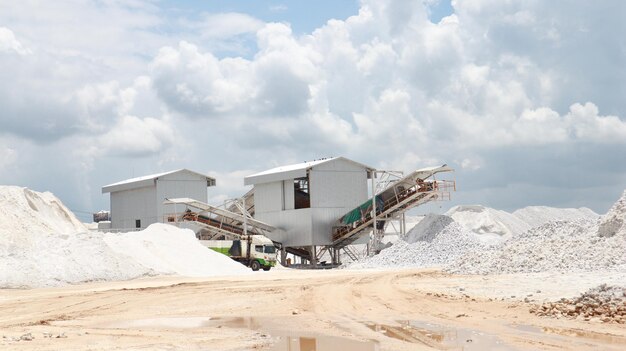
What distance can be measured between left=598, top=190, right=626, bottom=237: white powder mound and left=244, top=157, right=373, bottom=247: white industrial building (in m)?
26.8

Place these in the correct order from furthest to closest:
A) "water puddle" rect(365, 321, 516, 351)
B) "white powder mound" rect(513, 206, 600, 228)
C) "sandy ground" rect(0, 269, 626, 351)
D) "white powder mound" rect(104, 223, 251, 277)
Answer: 1. "white powder mound" rect(513, 206, 600, 228)
2. "white powder mound" rect(104, 223, 251, 277)
3. "sandy ground" rect(0, 269, 626, 351)
4. "water puddle" rect(365, 321, 516, 351)

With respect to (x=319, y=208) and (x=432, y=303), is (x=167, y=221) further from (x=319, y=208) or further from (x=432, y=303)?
(x=432, y=303)

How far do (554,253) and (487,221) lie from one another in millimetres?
45647

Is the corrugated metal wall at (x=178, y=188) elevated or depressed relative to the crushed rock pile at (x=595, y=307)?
elevated

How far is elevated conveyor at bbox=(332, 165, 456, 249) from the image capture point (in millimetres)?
45578

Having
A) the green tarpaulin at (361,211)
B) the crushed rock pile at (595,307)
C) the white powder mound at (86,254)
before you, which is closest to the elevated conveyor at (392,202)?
the green tarpaulin at (361,211)

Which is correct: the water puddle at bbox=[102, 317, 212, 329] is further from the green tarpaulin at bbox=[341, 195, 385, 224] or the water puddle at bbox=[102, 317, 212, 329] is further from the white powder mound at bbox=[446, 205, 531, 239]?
the white powder mound at bbox=[446, 205, 531, 239]

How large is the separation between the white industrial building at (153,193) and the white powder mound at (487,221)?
82.3 feet

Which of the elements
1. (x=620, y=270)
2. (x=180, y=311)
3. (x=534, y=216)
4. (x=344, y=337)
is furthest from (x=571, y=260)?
(x=534, y=216)

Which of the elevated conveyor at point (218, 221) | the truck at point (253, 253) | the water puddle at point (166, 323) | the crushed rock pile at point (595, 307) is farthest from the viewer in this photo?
the elevated conveyor at point (218, 221)

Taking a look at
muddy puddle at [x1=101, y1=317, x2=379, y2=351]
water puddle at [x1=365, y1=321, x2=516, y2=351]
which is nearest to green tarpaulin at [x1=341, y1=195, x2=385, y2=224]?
muddy puddle at [x1=101, y1=317, x2=379, y2=351]

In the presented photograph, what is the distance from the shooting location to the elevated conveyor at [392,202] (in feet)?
150

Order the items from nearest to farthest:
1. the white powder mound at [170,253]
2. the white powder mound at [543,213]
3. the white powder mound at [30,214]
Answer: the white powder mound at [170,253] < the white powder mound at [30,214] < the white powder mound at [543,213]

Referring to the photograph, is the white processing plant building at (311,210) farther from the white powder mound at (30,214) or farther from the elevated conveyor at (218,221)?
the white powder mound at (30,214)
